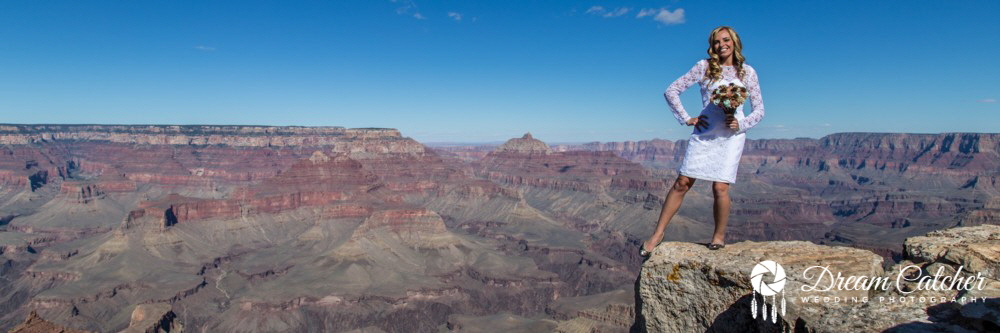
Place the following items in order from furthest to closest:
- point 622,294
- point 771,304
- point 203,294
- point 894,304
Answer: point 203,294, point 622,294, point 771,304, point 894,304

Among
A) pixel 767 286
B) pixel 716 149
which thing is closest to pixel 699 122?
pixel 716 149

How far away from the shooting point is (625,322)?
58375 millimetres

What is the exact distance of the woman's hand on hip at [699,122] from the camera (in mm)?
9141

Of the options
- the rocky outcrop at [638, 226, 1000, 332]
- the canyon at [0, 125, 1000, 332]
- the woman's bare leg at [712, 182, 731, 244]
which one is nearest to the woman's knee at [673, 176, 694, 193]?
the woman's bare leg at [712, 182, 731, 244]

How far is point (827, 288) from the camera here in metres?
7.58

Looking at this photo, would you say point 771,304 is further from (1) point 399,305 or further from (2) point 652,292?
(1) point 399,305

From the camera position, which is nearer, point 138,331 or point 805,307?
point 805,307

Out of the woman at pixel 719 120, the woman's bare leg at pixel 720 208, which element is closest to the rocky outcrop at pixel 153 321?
the woman's bare leg at pixel 720 208

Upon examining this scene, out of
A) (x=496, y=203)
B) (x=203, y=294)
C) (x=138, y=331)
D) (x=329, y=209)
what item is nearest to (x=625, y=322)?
(x=138, y=331)

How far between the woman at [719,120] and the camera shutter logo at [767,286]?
1456 mm

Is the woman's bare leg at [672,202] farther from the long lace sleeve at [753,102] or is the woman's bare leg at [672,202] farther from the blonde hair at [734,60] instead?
the blonde hair at [734,60]

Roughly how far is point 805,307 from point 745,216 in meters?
161

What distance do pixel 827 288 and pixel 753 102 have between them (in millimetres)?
3180

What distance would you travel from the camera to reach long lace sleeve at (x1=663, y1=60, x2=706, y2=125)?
923 cm
